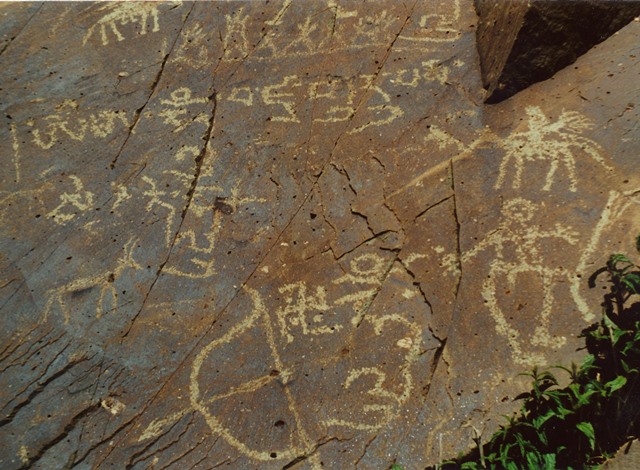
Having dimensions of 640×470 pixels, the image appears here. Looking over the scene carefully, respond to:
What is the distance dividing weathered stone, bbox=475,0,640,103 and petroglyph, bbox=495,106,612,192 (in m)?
0.20

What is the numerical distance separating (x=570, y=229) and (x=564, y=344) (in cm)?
49

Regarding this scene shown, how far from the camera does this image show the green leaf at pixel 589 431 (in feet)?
8.49

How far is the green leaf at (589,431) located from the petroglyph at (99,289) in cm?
199

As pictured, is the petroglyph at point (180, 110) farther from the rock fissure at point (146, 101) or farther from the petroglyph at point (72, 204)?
the petroglyph at point (72, 204)

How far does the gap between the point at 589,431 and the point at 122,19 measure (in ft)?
10.1

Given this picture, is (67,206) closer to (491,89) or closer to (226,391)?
(226,391)

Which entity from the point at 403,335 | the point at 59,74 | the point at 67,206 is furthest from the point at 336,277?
the point at 59,74

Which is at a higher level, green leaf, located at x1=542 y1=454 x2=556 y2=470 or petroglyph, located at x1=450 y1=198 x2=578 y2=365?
petroglyph, located at x1=450 y1=198 x2=578 y2=365

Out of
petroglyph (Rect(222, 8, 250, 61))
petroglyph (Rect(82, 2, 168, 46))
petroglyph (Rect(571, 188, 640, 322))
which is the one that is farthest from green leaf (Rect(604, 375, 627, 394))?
petroglyph (Rect(82, 2, 168, 46))

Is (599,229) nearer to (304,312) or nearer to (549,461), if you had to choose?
(549,461)

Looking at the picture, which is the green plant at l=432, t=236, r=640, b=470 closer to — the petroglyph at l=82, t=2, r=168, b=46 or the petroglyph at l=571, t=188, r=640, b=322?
the petroglyph at l=571, t=188, r=640, b=322

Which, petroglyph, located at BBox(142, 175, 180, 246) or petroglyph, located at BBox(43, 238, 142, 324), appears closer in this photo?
petroglyph, located at BBox(43, 238, 142, 324)

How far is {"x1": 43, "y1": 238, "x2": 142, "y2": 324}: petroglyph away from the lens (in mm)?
3131

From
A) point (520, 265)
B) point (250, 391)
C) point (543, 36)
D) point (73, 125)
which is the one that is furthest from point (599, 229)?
point (73, 125)
